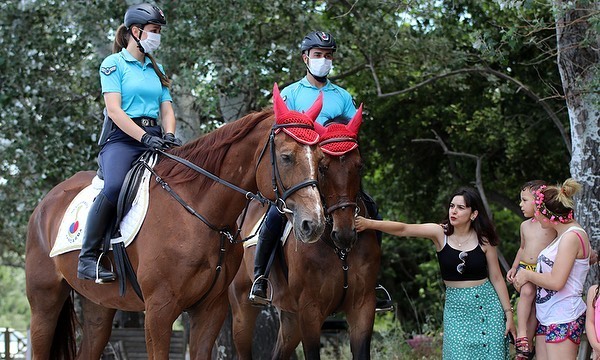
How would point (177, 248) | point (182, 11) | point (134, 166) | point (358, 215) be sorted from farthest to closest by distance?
point (182, 11)
point (358, 215)
point (134, 166)
point (177, 248)

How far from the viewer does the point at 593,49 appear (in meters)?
9.02

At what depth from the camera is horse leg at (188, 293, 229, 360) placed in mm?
6684

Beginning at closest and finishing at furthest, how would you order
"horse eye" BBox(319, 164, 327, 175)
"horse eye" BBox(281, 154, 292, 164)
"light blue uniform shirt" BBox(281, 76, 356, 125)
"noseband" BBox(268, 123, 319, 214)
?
"noseband" BBox(268, 123, 319, 214) → "horse eye" BBox(281, 154, 292, 164) → "horse eye" BBox(319, 164, 327, 175) → "light blue uniform shirt" BBox(281, 76, 356, 125)

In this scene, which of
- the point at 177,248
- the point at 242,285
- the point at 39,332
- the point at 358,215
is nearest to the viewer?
the point at 177,248

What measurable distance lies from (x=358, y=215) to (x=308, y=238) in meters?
1.66

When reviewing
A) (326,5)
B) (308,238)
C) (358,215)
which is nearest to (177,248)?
(308,238)

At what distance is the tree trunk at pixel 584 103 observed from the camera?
9.02 metres

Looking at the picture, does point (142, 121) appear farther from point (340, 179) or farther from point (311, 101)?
point (340, 179)

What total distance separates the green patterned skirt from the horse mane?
218 centimetres

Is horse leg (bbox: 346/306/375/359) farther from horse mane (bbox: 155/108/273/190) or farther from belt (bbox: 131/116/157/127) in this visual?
belt (bbox: 131/116/157/127)

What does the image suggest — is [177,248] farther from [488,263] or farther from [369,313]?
[488,263]

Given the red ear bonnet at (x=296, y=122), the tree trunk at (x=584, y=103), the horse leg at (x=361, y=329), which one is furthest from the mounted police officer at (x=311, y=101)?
the tree trunk at (x=584, y=103)

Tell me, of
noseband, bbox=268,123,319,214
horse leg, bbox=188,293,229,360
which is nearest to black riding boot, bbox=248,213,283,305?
horse leg, bbox=188,293,229,360

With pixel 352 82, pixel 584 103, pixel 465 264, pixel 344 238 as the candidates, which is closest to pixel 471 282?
pixel 465 264
